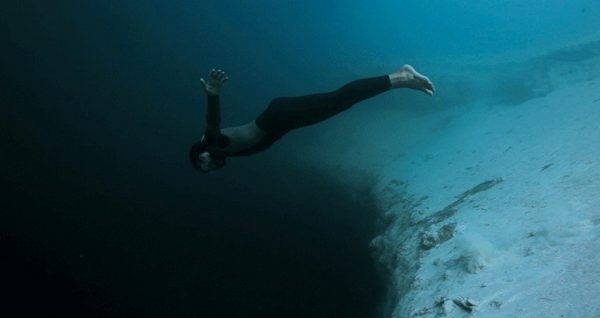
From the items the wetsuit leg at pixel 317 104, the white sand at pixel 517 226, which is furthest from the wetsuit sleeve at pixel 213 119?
the white sand at pixel 517 226

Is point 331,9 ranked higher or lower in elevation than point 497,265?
higher

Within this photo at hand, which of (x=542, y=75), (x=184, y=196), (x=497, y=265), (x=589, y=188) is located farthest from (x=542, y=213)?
(x=542, y=75)

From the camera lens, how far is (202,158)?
412 cm

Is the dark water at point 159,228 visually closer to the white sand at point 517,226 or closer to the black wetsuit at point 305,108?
the white sand at point 517,226

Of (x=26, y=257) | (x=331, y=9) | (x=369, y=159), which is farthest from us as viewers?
(x=331, y=9)

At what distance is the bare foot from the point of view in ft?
14.5

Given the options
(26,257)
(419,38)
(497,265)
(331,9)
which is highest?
(419,38)

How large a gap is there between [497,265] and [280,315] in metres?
4.99

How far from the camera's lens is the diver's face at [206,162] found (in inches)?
162

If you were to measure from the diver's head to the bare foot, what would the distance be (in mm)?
2207

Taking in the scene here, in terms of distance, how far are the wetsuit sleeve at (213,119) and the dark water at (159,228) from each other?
4.59 meters

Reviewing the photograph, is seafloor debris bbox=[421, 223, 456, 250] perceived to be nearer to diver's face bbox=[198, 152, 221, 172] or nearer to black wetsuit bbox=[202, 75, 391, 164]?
black wetsuit bbox=[202, 75, 391, 164]

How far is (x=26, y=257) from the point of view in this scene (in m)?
9.43

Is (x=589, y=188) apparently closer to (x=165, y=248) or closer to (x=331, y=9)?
(x=165, y=248)
